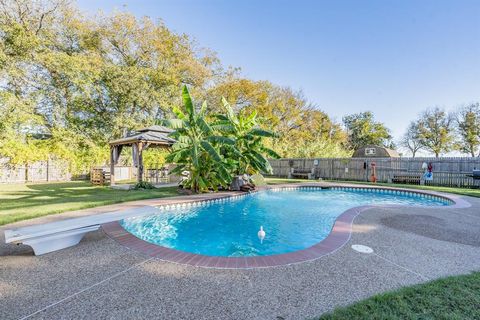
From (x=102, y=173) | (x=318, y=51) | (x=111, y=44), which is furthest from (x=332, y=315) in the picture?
(x=111, y=44)

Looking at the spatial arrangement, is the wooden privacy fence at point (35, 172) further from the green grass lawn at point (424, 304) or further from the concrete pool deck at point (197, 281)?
the green grass lawn at point (424, 304)

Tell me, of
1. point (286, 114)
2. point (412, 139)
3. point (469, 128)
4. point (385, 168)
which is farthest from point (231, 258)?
point (412, 139)

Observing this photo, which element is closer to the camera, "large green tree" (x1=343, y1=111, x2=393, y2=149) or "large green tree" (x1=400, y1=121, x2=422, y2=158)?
"large green tree" (x1=400, y1=121, x2=422, y2=158)

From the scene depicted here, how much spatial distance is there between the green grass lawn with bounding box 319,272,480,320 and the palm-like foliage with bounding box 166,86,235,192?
717 cm

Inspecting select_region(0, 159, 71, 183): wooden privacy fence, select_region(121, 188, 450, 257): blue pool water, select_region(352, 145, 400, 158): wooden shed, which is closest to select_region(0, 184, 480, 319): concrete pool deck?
select_region(121, 188, 450, 257): blue pool water

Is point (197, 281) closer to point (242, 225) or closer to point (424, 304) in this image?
point (424, 304)

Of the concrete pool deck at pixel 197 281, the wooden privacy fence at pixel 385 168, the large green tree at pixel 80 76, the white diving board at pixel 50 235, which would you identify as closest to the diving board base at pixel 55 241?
the white diving board at pixel 50 235

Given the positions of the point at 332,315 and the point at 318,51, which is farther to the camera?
the point at 318,51

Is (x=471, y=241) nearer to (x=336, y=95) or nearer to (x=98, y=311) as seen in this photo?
(x=98, y=311)

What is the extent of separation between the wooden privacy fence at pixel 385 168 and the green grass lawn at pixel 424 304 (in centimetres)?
1604

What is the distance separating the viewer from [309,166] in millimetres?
20438

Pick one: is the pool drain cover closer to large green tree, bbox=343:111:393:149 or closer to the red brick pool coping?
the red brick pool coping

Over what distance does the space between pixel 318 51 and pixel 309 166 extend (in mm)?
9853

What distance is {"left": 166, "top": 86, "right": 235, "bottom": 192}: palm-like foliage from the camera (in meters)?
9.35
